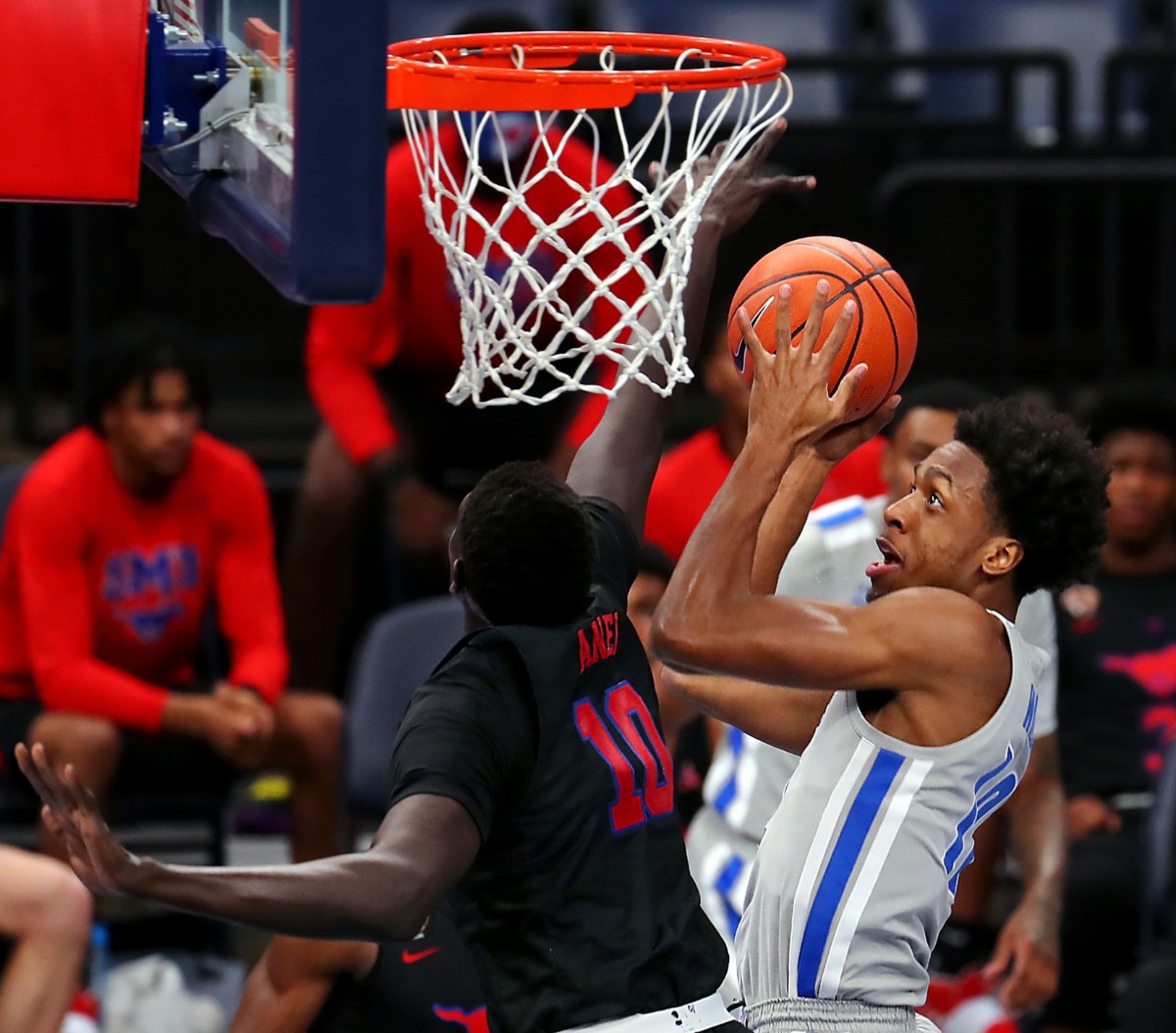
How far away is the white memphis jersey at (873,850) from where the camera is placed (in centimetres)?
290

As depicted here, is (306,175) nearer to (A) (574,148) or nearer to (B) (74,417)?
(A) (574,148)

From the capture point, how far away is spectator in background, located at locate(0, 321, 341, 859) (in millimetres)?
5008

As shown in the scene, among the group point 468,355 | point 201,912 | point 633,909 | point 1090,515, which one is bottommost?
point 633,909

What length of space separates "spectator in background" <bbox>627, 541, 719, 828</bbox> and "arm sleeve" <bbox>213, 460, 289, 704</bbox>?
1031 millimetres

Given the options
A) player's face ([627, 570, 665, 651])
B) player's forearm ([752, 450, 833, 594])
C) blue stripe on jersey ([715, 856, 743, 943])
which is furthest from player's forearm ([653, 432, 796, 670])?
player's face ([627, 570, 665, 651])

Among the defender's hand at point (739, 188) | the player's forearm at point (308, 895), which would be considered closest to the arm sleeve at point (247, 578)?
the defender's hand at point (739, 188)

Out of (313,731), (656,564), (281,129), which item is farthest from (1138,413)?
(281,129)

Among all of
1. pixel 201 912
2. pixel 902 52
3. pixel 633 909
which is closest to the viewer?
pixel 201 912

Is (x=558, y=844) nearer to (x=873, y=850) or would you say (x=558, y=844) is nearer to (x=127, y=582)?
(x=873, y=850)

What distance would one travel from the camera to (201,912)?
2.30 meters

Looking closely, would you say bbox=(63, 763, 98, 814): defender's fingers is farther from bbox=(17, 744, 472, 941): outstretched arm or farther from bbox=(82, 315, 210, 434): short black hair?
bbox=(82, 315, 210, 434): short black hair

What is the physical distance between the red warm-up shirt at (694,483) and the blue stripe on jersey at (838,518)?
95cm

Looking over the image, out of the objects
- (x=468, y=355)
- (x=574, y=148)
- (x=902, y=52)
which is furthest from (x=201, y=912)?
(x=902, y=52)

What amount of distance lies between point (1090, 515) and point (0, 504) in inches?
132
